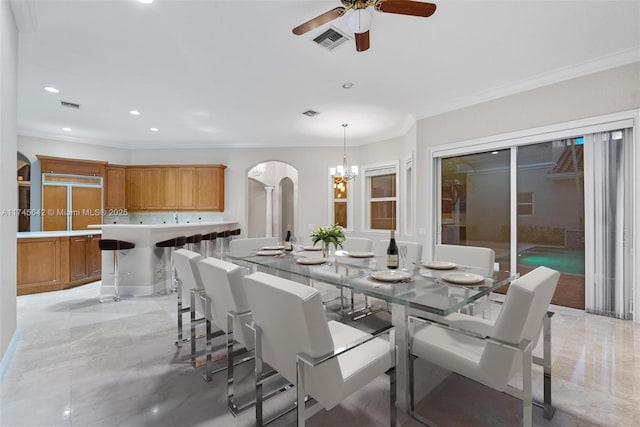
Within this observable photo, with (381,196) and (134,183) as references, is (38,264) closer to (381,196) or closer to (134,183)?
(134,183)

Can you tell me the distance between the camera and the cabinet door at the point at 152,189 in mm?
6758

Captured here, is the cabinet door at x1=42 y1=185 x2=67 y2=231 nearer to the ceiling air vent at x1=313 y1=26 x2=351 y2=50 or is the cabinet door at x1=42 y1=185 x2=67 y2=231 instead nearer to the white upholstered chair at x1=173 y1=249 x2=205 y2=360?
the white upholstered chair at x1=173 y1=249 x2=205 y2=360

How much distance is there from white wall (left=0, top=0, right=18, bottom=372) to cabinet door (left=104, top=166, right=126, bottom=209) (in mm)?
4247

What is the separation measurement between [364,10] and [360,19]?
6 cm

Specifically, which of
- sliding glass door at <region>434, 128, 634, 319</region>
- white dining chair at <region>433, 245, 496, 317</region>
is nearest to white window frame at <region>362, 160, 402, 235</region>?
sliding glass door at <region>434, 128, 634, 319</region>

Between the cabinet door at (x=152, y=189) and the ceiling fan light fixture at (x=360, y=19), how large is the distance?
6.08 meters

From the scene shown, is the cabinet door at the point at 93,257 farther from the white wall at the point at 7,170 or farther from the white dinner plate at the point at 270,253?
the white dinner plate at the point at 270,253

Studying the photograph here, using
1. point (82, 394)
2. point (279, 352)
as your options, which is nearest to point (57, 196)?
point (82, 394)

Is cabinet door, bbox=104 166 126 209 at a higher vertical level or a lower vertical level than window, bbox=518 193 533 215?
higher

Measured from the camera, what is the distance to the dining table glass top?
158 cm

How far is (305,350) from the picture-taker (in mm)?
1290

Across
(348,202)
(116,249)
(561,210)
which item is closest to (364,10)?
(561,210)

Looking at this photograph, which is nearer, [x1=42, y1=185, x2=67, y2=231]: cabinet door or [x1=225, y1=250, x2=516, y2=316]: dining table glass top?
[x1=225, y1=250, x2=516, y2=316]: dining table glass top

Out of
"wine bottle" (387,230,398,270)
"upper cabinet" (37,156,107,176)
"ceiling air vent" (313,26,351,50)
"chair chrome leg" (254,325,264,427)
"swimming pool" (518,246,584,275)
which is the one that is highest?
"ceiling air vent" (313,26,351,50)
